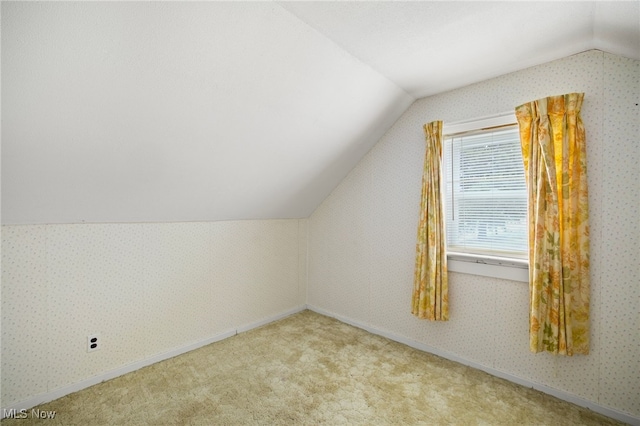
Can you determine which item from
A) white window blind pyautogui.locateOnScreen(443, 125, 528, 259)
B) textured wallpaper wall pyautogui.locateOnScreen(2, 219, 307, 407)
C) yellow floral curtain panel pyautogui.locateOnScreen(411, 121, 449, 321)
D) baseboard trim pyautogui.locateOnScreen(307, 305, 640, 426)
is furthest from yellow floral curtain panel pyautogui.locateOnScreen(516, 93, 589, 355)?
textured wallpaper wall pyautogui.locateOnScreen(2, 219, 307, 407)

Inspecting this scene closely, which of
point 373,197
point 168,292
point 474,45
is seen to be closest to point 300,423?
point 168,292

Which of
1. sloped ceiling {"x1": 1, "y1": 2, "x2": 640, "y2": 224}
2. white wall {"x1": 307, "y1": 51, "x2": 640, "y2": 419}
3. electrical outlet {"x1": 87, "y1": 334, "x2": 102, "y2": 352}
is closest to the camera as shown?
sloped ceiling {"x1": 1, "y1": 2, "x2": 640, "y2": 224}

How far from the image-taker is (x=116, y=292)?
2.28 m

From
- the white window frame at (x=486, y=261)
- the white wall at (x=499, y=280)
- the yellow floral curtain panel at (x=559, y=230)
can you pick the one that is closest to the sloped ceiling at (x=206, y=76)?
the white wall at (x=499, y=280)

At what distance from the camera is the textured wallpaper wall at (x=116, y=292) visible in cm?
190

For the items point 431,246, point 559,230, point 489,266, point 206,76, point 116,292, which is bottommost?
point 116,292

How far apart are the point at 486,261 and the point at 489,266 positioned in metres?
0.04

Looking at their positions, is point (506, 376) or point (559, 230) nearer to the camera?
point (559, 230)

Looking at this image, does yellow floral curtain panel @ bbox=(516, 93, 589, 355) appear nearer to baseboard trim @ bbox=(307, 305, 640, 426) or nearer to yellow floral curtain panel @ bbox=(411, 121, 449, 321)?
baseboard trim @ bbox=(307, 305, 640, 426)

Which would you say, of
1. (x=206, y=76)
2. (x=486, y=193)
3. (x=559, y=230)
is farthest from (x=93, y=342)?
(x=559, y=230)

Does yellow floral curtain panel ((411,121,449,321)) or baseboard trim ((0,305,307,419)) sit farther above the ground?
yellow floral curtain panel ((411,121,449,321))

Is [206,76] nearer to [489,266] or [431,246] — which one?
[431,246]

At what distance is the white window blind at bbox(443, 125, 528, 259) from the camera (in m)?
2.24

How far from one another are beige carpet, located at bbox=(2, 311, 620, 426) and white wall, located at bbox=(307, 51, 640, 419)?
205 millimetres
